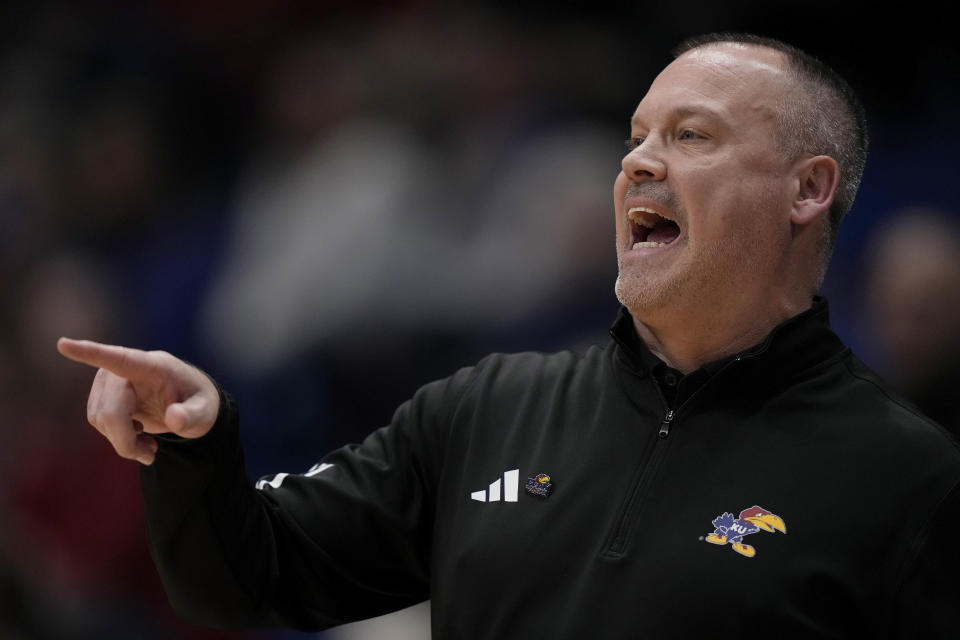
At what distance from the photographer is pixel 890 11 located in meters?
3.56

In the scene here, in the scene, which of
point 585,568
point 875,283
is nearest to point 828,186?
point 585,568

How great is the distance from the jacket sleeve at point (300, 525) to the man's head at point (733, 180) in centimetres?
49

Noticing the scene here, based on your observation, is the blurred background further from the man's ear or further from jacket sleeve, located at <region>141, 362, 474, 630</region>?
jacket sleeve, located at <region>141, 362, 474, 630</region>

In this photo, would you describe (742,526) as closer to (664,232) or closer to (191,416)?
(664,232)

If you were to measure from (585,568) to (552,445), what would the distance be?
29cm

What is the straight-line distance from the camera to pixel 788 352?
2.06m

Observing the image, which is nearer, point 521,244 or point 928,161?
point 928,161

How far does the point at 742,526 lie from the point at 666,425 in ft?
0.80

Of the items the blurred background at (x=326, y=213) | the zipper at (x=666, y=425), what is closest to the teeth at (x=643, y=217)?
the zipper at (x=666, y=425)

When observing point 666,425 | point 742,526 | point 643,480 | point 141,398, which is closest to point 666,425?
point 666,425

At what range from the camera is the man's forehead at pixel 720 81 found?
2.24 meters

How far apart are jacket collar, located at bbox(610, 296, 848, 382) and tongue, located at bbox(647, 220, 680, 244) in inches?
10.2

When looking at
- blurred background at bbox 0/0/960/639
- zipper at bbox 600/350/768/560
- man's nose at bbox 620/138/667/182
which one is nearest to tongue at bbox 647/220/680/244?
man's nose at bbox 620/138/667/182

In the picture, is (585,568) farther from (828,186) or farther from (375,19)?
(375,19)
